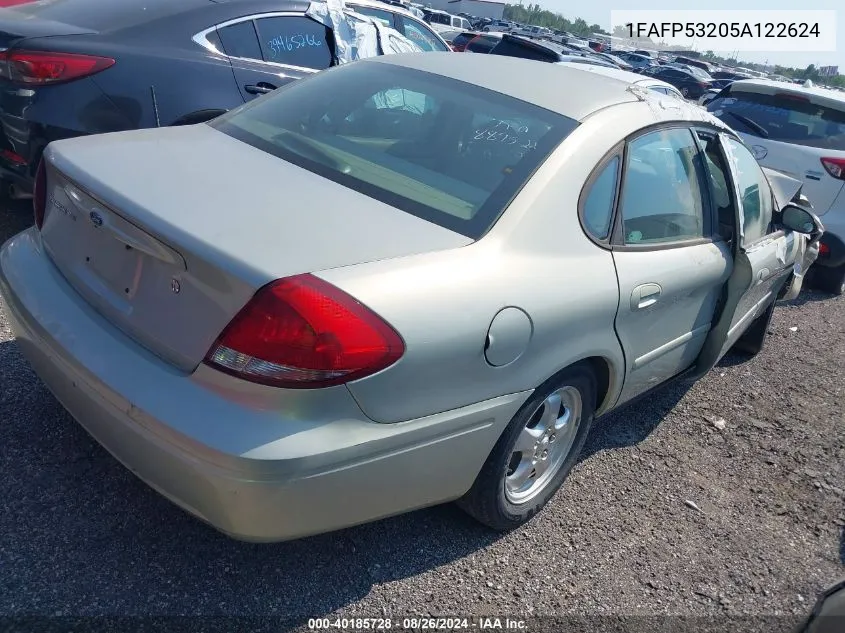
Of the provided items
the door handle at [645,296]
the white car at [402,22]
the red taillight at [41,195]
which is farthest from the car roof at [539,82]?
the white car at [402,22]

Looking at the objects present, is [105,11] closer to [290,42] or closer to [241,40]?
[241,40]

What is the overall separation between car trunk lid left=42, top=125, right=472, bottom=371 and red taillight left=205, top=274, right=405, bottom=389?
0.15 feet

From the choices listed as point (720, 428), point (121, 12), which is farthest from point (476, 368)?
point (121, 12)

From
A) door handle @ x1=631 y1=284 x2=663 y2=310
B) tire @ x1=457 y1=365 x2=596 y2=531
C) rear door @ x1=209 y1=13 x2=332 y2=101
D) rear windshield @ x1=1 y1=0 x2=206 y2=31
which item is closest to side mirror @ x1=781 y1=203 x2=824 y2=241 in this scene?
door handle @ x1=631 y1=284 x2=663 y2=310

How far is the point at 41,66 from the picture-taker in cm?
397

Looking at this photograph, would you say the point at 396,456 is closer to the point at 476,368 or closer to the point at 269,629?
the point at 476,368

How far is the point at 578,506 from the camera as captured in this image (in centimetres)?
304

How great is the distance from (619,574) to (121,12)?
13.7 ft

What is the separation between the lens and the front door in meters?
2.81

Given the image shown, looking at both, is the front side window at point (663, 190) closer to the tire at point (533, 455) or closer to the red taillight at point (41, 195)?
the tire at point (533, 455)

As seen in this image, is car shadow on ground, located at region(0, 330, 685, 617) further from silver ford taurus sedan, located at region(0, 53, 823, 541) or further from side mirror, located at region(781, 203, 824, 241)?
side mirror, located at region(781, 203, 824, 241)

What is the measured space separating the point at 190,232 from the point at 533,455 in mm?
1451

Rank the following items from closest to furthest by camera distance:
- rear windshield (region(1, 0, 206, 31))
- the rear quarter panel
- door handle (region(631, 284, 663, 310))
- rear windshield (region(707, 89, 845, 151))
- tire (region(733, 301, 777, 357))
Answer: the rear quarter panel, door handle (region(631, 284, 663, 310)), rear windshield (region(1, 0, 206, 31)), tire (region(733, 301, 777, 357)), rear windshield (region(707, 89, 845, 151))

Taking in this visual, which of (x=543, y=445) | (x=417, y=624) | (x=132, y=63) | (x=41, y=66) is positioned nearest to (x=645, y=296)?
(x=543, y=445)
